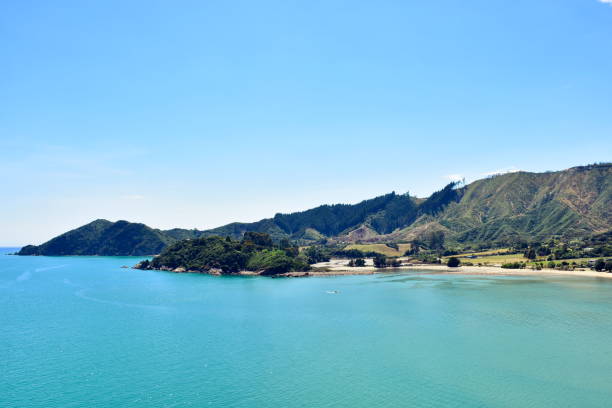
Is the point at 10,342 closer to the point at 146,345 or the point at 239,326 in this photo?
the point at 146,345

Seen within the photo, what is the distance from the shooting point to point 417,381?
1903 inches

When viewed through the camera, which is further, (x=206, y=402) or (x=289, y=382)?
(x=289, y=382)

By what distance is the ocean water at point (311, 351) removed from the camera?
147 ft

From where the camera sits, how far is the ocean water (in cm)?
4466

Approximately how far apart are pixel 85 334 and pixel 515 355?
75490mm

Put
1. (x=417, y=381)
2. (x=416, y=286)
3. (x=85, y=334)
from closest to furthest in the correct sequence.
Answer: (x=417, y=381), (x=85, y=334), (x=416, y=286)

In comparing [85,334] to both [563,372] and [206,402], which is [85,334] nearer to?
[206,402]

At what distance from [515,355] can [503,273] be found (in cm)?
13396

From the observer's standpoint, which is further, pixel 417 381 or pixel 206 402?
pixel 417 381

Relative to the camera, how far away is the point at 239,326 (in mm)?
78812

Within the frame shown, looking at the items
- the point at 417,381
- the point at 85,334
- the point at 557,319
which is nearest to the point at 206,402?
the point at 417,381

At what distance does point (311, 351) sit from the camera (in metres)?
60.6

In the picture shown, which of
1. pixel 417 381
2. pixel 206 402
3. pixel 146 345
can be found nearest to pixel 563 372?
pixel 417 381

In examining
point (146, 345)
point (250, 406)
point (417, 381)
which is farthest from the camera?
point (146, 345)
